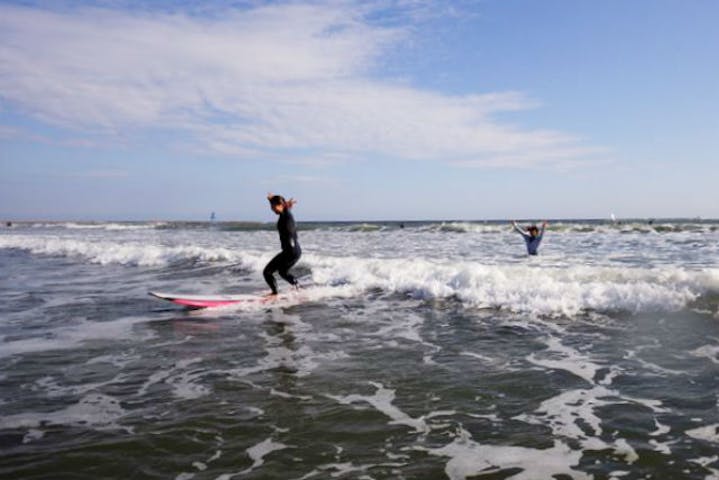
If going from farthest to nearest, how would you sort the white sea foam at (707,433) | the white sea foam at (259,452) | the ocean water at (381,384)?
1. the white sea foam at (707,433)
2. the ocean water at (381,384)
3. the white sea foam at (259,452)

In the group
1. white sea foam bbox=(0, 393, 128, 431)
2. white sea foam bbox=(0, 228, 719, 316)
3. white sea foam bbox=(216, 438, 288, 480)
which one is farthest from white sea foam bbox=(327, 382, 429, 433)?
white sea foam bbox=(0, 228, 719, 316)

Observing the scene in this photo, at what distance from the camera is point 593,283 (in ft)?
40.0

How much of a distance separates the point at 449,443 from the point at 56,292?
13716mm

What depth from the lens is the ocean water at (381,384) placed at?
4.32 metres

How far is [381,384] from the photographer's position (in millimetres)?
6352

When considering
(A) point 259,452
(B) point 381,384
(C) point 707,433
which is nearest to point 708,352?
(C) point 707,433

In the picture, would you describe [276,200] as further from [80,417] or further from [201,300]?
[80,417]

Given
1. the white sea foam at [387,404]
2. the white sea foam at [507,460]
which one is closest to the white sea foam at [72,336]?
the white sea foam at [387,404]

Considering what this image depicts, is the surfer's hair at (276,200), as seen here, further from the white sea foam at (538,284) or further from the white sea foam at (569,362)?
the white sea foam at (569,362)

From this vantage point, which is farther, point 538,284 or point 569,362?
point 538,284

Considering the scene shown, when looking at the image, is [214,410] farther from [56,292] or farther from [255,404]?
[56,292]

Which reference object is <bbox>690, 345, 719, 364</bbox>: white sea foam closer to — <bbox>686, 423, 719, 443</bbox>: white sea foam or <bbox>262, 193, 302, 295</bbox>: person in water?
<bbox>686, 423, 719, 443</bbox>: white sea foam

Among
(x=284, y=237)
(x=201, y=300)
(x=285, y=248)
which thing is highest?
(x=284, y=237)

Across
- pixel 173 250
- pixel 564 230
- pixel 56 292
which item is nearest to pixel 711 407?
pixel 56 292
